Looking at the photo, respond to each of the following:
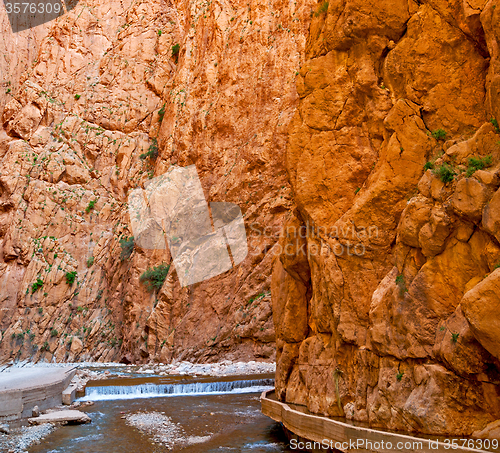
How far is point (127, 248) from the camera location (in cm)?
3359

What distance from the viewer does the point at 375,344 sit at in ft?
25.0

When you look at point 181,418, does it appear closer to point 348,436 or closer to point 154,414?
point 154,414

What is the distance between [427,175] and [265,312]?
17565 mm

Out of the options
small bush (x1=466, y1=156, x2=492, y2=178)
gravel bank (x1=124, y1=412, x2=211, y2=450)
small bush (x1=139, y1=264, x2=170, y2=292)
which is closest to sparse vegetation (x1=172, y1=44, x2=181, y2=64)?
small bush (x1=139, y1=264, x2=170, y2=292)

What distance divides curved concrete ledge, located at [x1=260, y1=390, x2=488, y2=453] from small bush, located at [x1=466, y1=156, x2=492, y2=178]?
3534 mm

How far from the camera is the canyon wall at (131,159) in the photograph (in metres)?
27.1

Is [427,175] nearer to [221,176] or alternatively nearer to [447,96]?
[447,96]

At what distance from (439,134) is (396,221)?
1532 millimetres

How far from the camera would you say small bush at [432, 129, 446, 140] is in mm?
7576

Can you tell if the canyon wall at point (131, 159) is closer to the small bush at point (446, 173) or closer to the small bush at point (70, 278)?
the small bush at point (70, 278)

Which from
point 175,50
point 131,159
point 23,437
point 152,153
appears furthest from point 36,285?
point 23,437

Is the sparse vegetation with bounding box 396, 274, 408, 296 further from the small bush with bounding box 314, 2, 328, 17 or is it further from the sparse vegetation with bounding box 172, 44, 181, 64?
the sparse vegetation with bounding box 172, 44, 181, 64

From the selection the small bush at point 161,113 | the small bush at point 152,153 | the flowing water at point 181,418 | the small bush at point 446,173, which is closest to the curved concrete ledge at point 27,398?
the flowing water at point 181,418

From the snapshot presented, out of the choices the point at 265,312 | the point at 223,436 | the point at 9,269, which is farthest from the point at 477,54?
the point at 9,269
